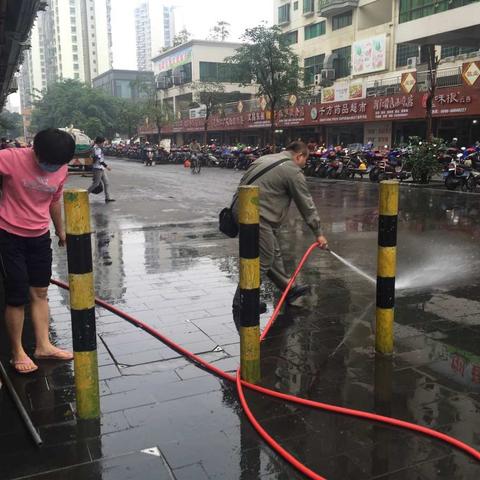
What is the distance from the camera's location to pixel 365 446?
2738 millimetres

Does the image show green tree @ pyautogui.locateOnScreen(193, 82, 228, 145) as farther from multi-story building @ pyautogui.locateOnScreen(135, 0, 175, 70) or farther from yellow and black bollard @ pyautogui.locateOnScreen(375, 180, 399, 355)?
multi-story building @ pyautogui.locateOnScreen(135, 0, 175, 70)

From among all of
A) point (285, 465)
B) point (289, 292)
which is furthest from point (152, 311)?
point (285, 465)

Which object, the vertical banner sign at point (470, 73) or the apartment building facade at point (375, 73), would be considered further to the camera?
the apartment building facade at point (375, 73)

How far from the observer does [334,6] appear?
37281 millimetres

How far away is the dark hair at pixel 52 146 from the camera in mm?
3445

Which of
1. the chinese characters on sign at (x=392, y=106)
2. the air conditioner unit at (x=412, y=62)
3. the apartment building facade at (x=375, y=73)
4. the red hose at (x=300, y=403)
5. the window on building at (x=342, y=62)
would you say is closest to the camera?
the red hose at (x=300, y=403)

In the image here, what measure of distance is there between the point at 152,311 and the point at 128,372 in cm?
135

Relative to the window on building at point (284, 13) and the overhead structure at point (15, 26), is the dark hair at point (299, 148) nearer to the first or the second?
the overhead structure at point (15, 26)

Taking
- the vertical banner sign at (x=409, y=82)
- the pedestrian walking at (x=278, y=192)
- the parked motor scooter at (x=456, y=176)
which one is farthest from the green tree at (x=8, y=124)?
the pedestrian walking at (x=278, y=192)

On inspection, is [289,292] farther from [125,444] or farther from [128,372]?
[125,444]

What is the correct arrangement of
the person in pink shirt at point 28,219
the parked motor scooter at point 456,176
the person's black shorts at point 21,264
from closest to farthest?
1. the person in pink shirt at point 28,219
2. the person's black shorts at point 21,264
3. the parked motor scooter at point 456,176

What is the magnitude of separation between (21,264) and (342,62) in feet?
123

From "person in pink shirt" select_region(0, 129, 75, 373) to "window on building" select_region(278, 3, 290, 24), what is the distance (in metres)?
44.3

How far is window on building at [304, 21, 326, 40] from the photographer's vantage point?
40.6 meters
